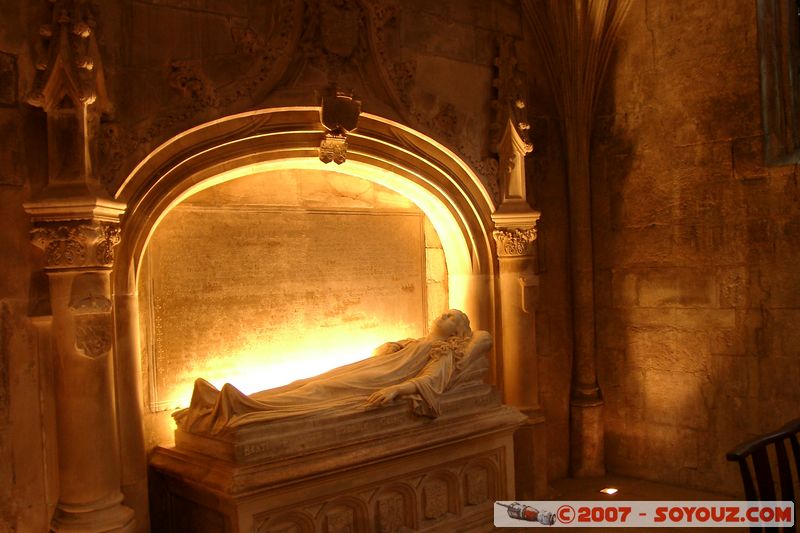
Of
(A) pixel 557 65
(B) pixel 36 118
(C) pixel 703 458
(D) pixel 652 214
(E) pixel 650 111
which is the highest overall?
(A) pixel 557 65

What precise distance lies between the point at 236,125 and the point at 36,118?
1.02 m

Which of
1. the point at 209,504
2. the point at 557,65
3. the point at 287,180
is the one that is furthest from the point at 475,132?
the point at 209,504

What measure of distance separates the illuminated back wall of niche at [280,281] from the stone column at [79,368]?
591mm

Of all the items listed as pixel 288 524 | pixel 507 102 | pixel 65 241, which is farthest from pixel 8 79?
pixel 507 102

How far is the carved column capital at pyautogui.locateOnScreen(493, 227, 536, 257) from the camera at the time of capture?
5.00m

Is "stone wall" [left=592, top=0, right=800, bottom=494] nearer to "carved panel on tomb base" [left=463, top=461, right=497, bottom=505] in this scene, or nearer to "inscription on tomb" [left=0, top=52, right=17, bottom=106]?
"carved panel on tomb base" [left=463, top=461, right=497, bottom=505]

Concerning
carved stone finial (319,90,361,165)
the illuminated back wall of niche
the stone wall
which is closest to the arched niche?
carved stone finial (319,90,361,165)

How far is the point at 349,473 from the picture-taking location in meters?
3.70

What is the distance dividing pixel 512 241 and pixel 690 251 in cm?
131

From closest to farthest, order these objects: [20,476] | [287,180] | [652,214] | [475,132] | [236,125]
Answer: [20,476]
[236,125]
[287,180]
[475,132]
[652,214]

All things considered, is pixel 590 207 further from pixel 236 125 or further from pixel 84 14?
pixel 84 14

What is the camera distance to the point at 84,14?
3.36 metres

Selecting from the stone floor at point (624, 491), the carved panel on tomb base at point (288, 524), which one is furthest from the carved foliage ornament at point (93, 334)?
Answer: the stone floor at point (624, 491)

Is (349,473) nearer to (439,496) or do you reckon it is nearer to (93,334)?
(439,496)
